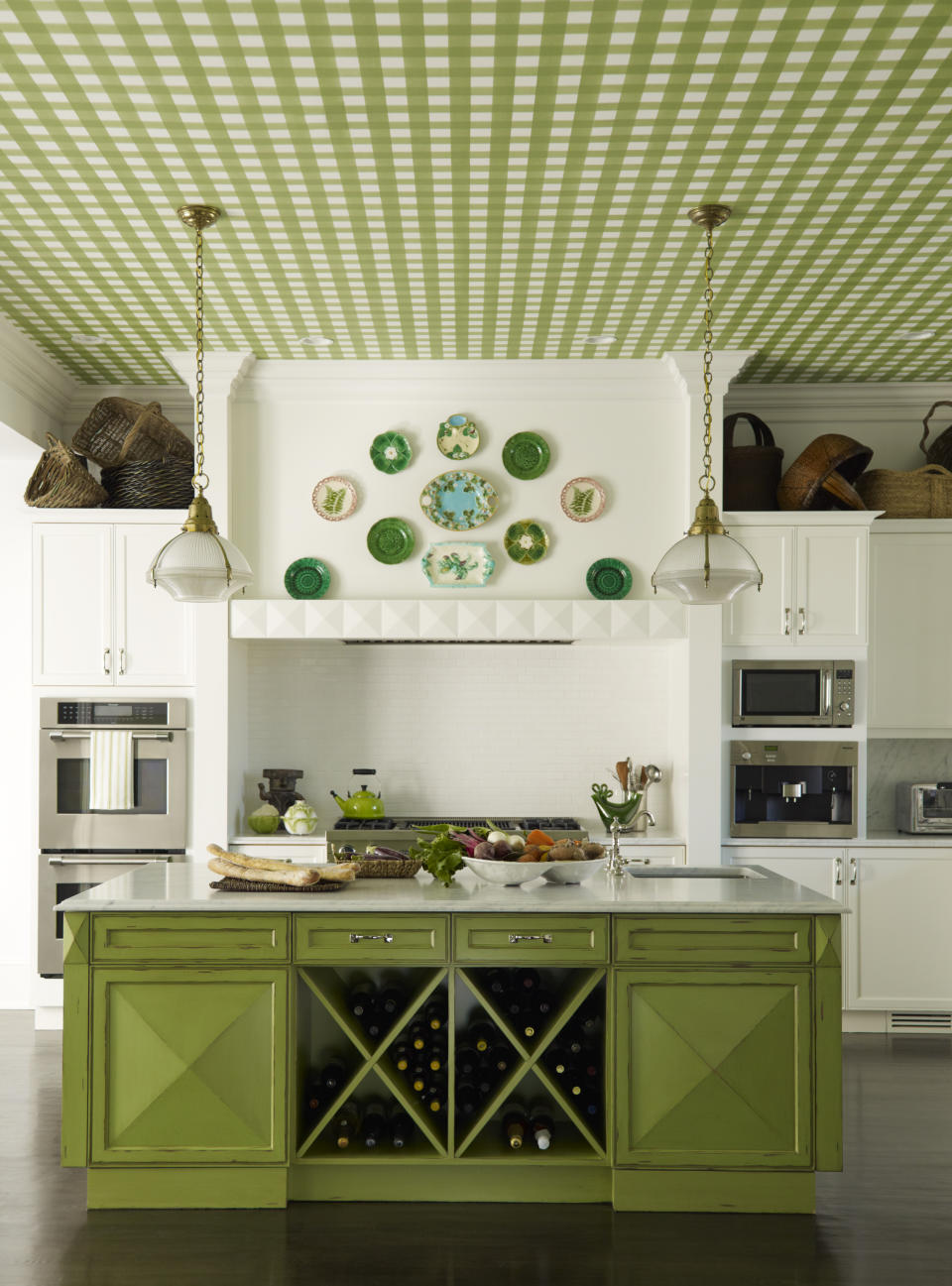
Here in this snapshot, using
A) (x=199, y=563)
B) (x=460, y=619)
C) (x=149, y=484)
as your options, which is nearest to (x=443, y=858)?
(x=199, y=563)

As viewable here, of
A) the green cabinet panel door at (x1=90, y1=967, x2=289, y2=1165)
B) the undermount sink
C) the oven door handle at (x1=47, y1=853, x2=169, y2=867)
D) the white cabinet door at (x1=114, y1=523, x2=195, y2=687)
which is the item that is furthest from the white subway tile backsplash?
the green cabinet panel door at (x1=90, y1=967, x2=289, y2=1165)

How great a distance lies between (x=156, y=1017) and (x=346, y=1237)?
2.75 ft

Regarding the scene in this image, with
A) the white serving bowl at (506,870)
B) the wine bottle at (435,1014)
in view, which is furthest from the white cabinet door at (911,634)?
the wine bottle at (435,1014)

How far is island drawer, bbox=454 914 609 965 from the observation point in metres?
3.40

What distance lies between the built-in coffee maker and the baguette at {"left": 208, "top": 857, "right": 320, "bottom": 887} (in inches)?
100

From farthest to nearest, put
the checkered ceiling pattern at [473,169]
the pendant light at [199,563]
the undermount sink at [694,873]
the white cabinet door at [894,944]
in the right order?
1. the white cabinet door at [894,944]
2. the undermount sink at [694,873]
3. the pendant light at [199,563]
4. the checkered ceiling pattern at [473,169]

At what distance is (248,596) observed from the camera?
5.54 meters

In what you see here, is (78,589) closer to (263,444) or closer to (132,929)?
(263,444)

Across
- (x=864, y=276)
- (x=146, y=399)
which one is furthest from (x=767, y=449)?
(x=146, y=399)

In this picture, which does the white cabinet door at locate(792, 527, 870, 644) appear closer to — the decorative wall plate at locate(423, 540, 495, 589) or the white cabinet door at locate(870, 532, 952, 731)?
the white cabinet door at locate(870, 532, 952, 731)

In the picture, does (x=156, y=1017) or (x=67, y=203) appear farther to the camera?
(x=67, y=203)

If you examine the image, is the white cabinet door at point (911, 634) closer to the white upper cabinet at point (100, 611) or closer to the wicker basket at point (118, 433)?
the white upper cabinet at point (100, 611)

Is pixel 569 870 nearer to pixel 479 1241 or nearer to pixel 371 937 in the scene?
pixel 371 937

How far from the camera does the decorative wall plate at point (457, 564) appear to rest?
18.1 ft
